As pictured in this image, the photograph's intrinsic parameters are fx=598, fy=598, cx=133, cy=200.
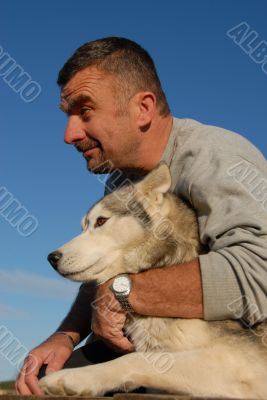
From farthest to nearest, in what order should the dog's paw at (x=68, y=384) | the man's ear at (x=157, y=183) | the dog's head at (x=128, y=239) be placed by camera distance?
the man's ear at (x=157, y=183), the dog's head at (x=128, y=239), the dog's paw at (x=68, y=384)

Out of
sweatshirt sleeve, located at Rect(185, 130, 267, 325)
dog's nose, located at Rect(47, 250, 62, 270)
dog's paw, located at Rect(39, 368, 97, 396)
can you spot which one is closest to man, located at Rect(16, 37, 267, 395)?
sweatshirt sleeve, located at Rect(185, 130, 267, 325)

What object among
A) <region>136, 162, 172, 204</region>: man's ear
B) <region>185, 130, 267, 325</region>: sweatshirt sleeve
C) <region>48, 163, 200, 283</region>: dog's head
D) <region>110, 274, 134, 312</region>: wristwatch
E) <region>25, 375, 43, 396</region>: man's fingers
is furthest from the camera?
<region>136, 162, 172, 204</region>: man's ear

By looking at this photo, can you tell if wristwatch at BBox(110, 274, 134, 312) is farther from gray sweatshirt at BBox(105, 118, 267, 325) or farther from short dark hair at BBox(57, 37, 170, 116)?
short dark hair at BBox(57, 37, 170, 116)

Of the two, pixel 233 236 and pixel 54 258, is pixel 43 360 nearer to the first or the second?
pixel 54 258

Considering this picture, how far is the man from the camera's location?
11.7 ft

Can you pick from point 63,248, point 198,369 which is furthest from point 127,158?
point 198,369

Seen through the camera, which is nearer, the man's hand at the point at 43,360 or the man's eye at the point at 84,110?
the man's hand at the point at 43,360

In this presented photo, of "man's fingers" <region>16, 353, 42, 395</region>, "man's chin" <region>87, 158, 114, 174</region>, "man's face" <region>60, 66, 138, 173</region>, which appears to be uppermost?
"man's face" <region>60, 66, 138, 173</region>

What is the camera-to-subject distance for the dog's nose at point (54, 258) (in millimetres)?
4285

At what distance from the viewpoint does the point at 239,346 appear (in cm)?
350

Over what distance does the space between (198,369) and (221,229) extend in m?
0.85

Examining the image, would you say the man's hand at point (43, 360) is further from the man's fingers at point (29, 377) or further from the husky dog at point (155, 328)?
the husky dog at point (155, 328)

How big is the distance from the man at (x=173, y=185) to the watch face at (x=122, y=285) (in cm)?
3

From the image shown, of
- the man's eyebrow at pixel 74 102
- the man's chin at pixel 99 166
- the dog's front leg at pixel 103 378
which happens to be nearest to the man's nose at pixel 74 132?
the man's eyebrow at pixel 74 102
